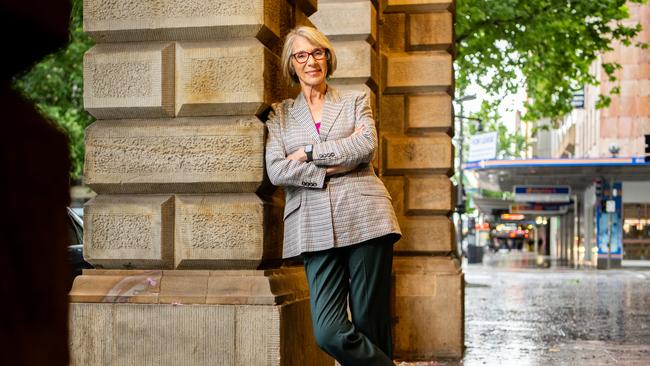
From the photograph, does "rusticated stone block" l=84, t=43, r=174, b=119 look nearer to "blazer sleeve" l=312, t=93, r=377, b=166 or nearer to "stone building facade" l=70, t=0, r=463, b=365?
"stone building facade" l=70, t=0, r=463, b=365

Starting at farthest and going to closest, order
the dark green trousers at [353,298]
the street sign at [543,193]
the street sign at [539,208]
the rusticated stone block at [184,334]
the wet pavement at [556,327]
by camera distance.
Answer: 1. the street sign at [539,208]
2. the street sign at [543,193]
3. the wet pavement at [556,327]
4. the rusticated stone block at [184,334]
5. the dark green trousers at [353,298]

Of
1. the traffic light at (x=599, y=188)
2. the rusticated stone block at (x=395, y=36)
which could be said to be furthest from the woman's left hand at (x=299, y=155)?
the traffic light at (x=599, y=188)

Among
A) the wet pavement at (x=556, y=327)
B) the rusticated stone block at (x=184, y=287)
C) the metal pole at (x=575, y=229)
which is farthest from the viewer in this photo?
the metal pole at (x=575, y=229)

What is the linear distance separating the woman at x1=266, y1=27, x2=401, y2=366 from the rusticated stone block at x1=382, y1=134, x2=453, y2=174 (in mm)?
4543

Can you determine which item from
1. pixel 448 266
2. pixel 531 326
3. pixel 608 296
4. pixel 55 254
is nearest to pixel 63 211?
pixel 55 254

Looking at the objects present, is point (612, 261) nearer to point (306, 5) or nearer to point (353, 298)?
point (306, 5)

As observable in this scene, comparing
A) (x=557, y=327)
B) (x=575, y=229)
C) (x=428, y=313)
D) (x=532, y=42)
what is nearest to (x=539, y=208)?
(x=575, y=229)

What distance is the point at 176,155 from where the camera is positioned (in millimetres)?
5336

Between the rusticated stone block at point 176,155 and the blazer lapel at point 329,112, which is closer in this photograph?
the blazer lapel at point 329,112

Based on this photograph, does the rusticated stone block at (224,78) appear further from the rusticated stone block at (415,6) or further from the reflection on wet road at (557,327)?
the rusticated stone block at (415,6)

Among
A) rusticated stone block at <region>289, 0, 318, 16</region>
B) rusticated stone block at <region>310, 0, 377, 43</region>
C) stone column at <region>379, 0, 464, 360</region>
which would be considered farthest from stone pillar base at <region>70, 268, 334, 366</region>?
stone column at <region>379, 0, 464, 360</region>

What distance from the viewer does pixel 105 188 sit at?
546 centimetres

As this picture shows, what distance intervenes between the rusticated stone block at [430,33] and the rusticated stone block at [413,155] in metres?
0.83

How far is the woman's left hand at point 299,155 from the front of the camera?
475cm
